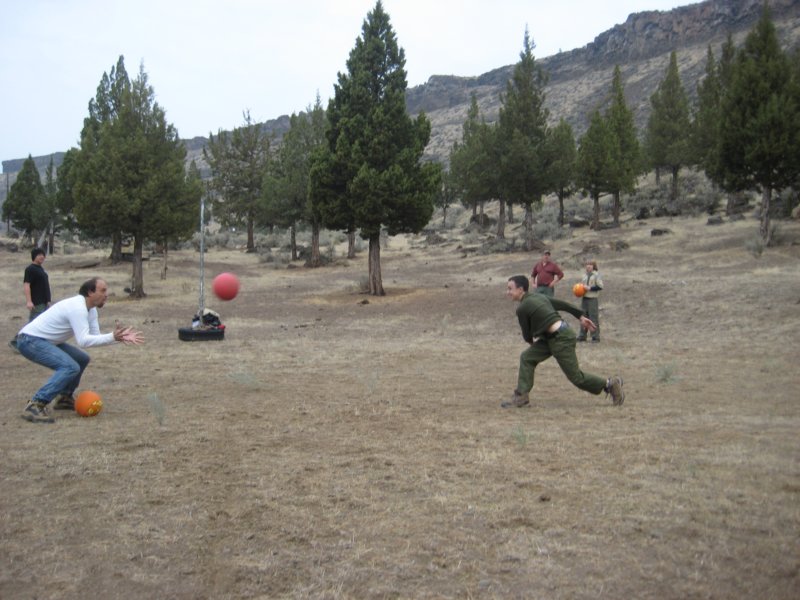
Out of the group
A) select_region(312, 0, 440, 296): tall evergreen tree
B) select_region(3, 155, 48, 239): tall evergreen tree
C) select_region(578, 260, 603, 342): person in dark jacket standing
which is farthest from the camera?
select_region(3, 155, 48, 239): tall evergreen tree

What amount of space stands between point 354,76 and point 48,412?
A: 1926 centimetres

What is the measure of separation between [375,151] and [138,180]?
8.78 m

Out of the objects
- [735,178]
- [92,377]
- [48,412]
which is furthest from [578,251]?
[48,412]

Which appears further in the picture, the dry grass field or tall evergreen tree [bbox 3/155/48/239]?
tall evergreen tree [bbox 3/155/48/239]

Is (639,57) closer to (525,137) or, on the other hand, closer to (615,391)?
(525,137)

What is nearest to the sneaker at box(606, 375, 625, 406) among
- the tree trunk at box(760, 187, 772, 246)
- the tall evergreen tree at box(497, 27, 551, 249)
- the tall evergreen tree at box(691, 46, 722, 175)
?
the tree trunk at box(760, 187, 772, 246)

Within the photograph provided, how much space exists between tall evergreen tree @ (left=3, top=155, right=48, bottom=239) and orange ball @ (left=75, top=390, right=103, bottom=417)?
160 ft

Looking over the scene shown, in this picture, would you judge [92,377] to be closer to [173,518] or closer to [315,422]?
[315,422]

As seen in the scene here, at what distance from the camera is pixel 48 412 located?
7.92 m

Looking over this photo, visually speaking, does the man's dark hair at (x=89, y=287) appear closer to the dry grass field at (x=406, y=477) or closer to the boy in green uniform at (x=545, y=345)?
the dry grass field at (x=406, y=477)

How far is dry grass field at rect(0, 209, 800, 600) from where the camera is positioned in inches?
154

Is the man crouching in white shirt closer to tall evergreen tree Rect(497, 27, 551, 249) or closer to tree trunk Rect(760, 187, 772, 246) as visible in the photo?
tree trunk Rect(760, 187, 772, 246)

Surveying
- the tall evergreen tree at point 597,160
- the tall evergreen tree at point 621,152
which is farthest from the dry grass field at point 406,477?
the tall evergreen tree at point 621,152

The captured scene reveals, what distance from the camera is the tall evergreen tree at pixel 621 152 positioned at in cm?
4275
